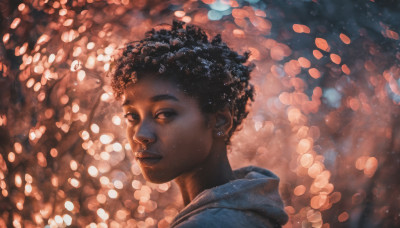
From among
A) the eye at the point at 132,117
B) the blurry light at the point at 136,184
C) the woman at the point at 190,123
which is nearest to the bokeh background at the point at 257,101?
the blurry light at the point at 136,184

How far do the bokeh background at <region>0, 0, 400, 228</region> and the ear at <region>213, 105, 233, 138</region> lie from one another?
0.97 ft

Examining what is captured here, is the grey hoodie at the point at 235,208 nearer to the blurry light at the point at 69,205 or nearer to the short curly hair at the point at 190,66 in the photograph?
the short curly hair at the point at 190,66

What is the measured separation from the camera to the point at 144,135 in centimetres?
90

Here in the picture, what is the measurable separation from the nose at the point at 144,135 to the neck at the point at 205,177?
Result: 134 mm

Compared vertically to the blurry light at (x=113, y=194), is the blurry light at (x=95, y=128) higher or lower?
higher

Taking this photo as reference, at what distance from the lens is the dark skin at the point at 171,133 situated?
914mm

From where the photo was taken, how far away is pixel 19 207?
129cm

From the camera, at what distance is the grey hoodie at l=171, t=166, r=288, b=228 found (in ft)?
2.67

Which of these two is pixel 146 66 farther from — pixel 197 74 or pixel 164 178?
pixel 164 178

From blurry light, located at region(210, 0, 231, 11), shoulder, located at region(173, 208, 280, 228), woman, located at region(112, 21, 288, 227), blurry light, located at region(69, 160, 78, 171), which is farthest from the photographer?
blurry light, located at region(69, 160, 78, 171)

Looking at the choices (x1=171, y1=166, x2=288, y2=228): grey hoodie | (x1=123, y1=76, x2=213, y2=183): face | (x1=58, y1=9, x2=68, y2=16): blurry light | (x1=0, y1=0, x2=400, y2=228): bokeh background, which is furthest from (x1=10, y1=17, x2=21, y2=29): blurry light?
(x1=171, y1=166, x2=288, y2=228): grey hoodie

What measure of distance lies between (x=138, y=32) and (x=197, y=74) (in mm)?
391

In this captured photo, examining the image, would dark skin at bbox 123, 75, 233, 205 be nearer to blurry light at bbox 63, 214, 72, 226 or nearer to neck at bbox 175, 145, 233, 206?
neck at bbox 175, 145, 233, 206

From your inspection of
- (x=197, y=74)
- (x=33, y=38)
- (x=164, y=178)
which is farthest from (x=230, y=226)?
(x=33, y=38)
